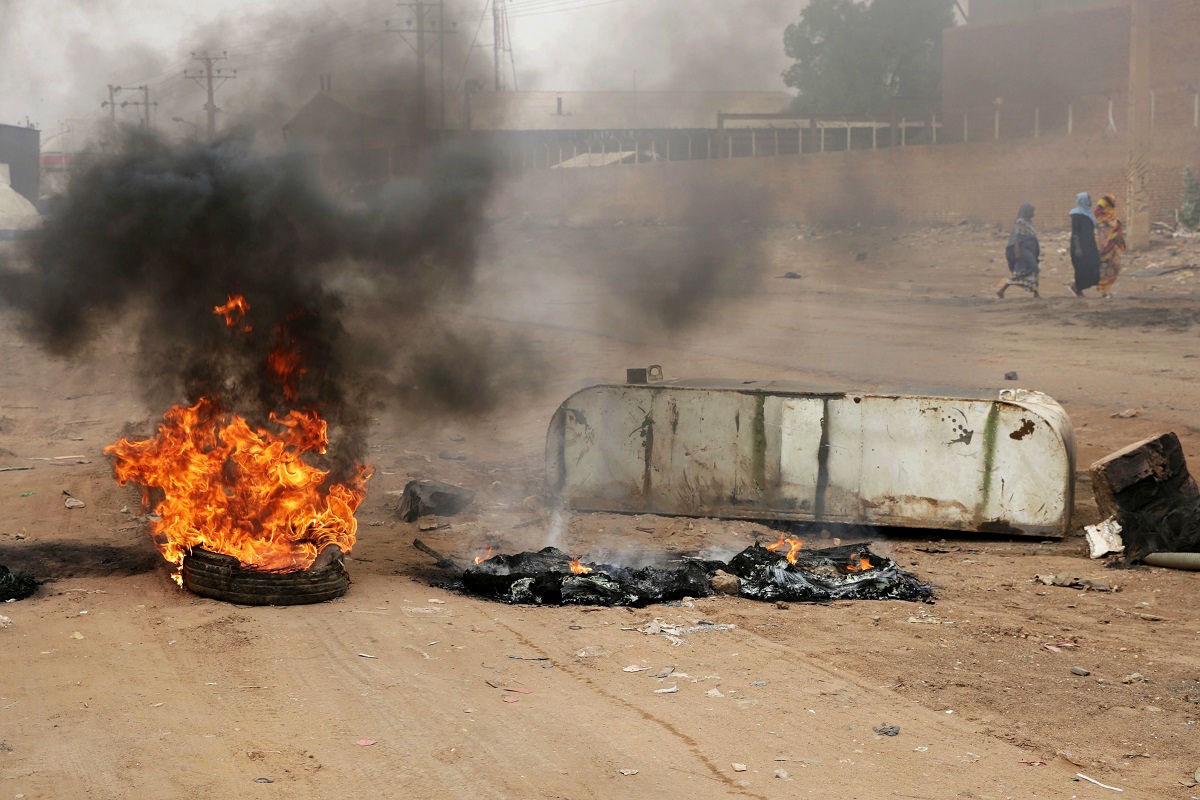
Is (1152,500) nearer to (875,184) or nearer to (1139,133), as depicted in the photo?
(1139,133)

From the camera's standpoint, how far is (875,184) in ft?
109

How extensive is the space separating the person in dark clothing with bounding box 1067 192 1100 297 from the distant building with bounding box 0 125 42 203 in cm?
3065

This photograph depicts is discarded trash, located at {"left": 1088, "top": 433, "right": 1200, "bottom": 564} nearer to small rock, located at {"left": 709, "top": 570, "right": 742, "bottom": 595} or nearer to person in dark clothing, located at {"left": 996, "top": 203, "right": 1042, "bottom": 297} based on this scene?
small rock, located at {"left": 709, "top": 570, "right": 742, "bottom": 595}

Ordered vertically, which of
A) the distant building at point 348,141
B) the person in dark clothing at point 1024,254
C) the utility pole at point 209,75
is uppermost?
the utility pole at point 209,75

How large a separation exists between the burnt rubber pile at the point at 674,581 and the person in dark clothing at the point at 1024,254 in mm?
→ 13995

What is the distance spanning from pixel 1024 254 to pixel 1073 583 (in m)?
14.0

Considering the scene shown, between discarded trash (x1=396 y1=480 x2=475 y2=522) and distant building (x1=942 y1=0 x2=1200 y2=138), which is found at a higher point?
distant building (x1=942 y1=0 x2=1200 y2=138)

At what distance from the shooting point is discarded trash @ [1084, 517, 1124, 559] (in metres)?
7.50

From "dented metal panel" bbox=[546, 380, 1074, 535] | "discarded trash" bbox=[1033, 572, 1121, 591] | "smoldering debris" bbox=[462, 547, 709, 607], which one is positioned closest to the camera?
"smoldering debris" bbox=[462, 547, 709, 607]

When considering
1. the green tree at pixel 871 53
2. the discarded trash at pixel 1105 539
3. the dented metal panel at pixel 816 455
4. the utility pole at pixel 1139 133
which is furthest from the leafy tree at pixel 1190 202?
the discarded trash at pixel 1105 539

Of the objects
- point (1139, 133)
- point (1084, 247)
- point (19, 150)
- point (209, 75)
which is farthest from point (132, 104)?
point (19, 150)

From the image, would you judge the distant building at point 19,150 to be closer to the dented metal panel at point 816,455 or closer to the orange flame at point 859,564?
the dented metal panel at point 816,455

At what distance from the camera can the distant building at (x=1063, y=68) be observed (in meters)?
28.3

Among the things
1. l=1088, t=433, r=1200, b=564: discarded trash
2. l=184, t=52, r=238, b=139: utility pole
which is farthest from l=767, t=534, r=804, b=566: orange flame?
l=184, t=52, r=238, b=139: utility pole
